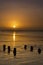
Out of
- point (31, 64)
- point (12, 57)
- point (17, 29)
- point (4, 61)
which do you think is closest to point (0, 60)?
point (4, 61)

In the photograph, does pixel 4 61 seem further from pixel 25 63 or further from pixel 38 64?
pixel 38 64

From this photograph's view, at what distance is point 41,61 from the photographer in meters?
4.36

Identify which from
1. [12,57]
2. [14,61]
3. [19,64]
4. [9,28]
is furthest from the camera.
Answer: [9,28]

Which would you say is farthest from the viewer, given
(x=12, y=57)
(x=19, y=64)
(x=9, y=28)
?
(x=9, y=28)

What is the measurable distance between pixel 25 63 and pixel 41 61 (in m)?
0.42

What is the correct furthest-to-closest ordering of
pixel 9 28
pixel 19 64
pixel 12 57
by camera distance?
pixel 9 28 → pixel 12 57 → pixel 19 64

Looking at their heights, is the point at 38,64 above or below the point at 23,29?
below

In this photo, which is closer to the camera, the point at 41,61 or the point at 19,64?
the point at 19,64

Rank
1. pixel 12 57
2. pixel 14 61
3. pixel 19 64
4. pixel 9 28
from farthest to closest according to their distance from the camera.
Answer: pixel 9 28
pixel 12 57
pixel 14 61
pixel 19 64

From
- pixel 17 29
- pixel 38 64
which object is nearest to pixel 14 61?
pixel 38 64

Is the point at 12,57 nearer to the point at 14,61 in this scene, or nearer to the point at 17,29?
the point at 14,61

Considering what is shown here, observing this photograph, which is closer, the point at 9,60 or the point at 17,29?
the point at 9,60

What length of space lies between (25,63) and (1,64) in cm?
48

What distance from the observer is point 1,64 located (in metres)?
3.99
